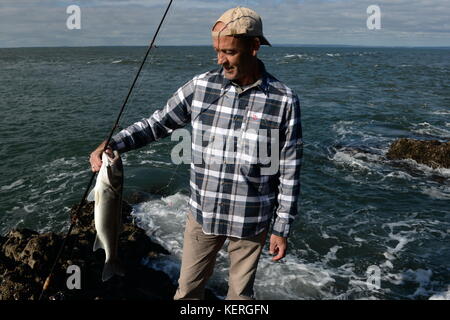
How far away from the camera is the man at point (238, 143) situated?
11.1 feet

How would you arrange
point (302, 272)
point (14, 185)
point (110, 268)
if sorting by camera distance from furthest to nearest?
point (14, 185), point (302, 272), point (110, 268)

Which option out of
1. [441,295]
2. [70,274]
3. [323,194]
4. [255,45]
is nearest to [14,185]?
[70,274]

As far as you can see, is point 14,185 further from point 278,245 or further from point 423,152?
point 423,152

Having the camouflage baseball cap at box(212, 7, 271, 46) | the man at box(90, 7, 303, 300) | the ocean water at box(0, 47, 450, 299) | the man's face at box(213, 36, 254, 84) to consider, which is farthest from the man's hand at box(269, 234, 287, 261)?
the ocean water at box(0, 47, 450, 299)

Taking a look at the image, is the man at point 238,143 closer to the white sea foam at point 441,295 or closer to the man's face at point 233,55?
the man's face at point 233,55

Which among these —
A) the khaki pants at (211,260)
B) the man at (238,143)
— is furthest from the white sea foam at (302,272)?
the man at (238,143)

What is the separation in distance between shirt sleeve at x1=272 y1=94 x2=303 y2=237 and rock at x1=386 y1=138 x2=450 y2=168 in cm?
1224

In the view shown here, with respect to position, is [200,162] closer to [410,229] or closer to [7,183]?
[410,229]

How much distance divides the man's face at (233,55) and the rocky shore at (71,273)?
177 inches

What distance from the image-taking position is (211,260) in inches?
162

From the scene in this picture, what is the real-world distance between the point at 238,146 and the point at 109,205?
142 centimetres

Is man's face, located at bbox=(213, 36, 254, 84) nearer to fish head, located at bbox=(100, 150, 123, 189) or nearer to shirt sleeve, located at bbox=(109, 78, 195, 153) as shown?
shirt sleeve, located at bbox=(109, 78, 195, 153)
